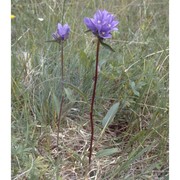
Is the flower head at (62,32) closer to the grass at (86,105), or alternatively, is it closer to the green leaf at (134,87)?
the grass at (86,105)

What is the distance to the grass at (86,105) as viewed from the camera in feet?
3.85

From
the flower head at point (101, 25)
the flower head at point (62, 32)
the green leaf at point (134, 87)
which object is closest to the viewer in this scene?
the flower head at point (101, 25)

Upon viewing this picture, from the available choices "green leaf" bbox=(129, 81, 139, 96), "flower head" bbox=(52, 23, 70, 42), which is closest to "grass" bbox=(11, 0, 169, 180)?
"green leaf" bbox=(129, 81, 139, 96)

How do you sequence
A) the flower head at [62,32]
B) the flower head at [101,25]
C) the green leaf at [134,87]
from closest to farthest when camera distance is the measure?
the flower head at [101,25]
the flower head at [62,32]
the green leaf at [134,87]

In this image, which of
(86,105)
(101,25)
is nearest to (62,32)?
(101,25)

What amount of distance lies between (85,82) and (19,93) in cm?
22

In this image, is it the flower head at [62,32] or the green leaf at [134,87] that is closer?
the flower head at [62,32]

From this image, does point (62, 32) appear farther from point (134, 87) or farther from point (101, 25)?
point (134, 87)

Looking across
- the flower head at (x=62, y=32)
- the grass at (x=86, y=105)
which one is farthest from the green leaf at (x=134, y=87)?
the flower head at (x=62, y=32)

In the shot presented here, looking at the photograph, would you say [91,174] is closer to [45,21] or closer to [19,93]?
[19,93]

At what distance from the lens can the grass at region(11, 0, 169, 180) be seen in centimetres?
117

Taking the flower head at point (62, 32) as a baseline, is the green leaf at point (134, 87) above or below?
below

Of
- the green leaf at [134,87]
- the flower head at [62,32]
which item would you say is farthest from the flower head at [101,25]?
the green leaf at [134,87]
